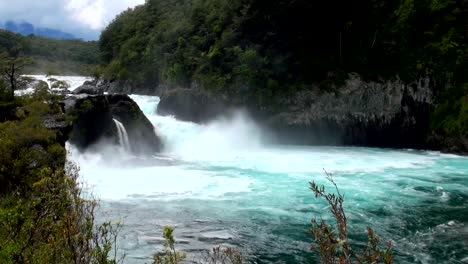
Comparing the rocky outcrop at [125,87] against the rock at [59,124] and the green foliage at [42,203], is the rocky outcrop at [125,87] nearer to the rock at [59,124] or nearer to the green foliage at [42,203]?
the green foliage at [42,203]

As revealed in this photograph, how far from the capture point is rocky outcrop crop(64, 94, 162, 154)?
24.8 m

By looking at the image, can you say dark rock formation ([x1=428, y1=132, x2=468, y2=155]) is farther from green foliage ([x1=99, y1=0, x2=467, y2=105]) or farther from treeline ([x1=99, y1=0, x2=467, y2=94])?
treeline ([x1=99, y1=0, x2=467, y2=94])

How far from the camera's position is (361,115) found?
34219mm

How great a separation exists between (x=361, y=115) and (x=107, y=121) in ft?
63.2

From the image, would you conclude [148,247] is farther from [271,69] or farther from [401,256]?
[271,69]

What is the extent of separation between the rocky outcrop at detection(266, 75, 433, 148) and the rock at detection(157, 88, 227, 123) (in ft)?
16.3

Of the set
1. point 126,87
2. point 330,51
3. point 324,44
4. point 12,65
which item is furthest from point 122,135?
point 126,87

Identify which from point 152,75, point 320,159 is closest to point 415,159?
point 320,159

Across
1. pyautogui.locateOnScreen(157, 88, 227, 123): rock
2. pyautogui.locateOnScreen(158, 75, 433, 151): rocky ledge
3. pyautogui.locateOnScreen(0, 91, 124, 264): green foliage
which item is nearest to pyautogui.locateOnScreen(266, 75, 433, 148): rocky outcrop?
pyautogui.locateOnScreen(158, 75, 433, 151): rocky ledge

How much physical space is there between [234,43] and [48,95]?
18.5 meters

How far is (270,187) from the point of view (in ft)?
67.4

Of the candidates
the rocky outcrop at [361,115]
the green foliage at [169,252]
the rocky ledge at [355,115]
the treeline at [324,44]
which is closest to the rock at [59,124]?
the green foliage at [169,252]

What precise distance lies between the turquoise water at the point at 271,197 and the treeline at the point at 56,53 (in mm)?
49916

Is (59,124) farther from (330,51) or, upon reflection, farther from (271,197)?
(330,51)
